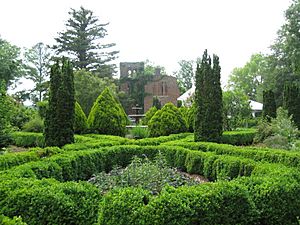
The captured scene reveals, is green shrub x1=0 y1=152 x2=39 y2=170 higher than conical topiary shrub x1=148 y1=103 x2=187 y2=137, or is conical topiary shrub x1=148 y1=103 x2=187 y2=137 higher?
conical topiary shrub x1=148 y1=103 x2=187 y2=137

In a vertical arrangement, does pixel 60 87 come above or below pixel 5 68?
below

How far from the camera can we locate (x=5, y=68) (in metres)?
27.5

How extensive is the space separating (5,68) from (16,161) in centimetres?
2339

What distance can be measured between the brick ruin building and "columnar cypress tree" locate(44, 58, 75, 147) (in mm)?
28383

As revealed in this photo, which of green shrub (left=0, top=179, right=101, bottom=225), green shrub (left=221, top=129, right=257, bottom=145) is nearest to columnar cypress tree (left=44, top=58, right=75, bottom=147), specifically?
green shrub (left=221, top=129, right=257, bottom=145)

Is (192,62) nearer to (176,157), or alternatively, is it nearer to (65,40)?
(65,40)

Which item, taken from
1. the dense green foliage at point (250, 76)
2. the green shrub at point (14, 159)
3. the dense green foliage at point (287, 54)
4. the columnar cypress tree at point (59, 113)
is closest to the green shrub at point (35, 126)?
the columnar cypress tree at point (59, 113)

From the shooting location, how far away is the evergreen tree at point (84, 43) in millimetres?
35906

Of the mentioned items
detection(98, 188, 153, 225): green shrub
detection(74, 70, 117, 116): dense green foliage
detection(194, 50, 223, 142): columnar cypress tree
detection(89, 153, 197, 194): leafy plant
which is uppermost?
detection(74, 70, 117, 116): dense green foliage

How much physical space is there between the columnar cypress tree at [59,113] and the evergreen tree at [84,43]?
25.5 m

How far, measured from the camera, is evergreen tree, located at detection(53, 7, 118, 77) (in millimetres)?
35906

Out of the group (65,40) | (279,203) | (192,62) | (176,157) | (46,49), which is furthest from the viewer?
(192,62)

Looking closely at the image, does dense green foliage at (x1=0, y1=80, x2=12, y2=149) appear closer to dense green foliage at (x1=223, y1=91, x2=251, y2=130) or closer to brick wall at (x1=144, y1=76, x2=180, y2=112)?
dense green foliage at (x1=223, y1=91, x2=251, y2=130)

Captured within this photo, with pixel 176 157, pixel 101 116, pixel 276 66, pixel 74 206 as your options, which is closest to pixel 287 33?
pixel 276 66
